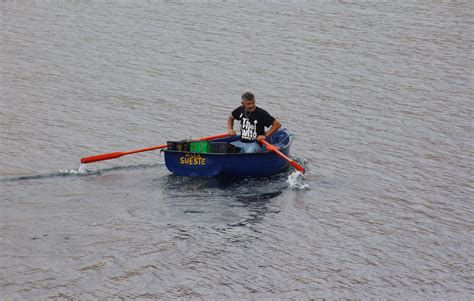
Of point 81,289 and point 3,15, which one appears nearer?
point 81,289

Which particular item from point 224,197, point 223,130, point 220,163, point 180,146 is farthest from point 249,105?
point 223,130

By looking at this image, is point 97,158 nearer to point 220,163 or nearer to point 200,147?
point 200,147

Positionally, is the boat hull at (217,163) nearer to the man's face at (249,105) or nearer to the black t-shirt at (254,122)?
the black t-shirt at (254,122)

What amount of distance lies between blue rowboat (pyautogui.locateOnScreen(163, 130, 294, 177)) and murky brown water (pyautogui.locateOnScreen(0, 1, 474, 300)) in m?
0.31

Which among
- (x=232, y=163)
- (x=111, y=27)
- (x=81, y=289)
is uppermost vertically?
(x=111, y=27)

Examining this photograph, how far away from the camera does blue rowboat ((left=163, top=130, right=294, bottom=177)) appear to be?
67.1ft

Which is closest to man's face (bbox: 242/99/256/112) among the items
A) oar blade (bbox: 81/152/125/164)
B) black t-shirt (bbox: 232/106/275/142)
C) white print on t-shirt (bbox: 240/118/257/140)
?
black t-shirt (bbox: 232/106/275/142)

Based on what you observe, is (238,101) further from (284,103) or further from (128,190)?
(128,190)

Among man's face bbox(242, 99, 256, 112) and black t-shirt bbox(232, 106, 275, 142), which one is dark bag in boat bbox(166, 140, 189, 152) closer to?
black t-shirt bbox(232, 106, 275, 142)

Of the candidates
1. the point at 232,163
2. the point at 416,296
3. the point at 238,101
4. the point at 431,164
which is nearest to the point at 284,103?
the point at 238,101

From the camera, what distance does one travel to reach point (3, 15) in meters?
40.6

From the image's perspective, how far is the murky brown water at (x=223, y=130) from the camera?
15875 mm

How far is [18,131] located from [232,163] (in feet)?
26.7

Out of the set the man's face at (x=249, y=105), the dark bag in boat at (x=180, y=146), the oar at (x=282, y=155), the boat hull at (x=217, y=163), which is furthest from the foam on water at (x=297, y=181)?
the dark bag in boat at (x=180, y=146)
